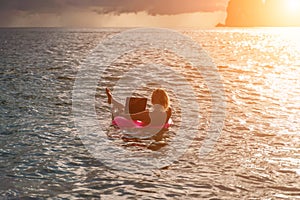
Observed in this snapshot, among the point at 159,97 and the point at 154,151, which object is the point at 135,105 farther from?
the point at 154,151

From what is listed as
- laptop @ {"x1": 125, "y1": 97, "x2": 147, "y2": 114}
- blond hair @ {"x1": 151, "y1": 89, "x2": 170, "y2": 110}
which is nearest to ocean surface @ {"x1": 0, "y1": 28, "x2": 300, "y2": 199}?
laptop @ {"x1": 125, "y1": 97, "x2": 147, "y2": 114}

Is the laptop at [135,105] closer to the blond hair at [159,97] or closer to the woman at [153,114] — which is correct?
the woman at [153,114]

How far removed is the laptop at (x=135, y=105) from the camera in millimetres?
18656

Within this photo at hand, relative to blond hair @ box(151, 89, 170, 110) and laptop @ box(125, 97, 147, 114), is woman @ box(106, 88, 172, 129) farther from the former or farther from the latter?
laptop @ box(125, 97, 147, 114)

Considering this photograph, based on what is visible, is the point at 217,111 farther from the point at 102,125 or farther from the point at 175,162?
the point at 175,162

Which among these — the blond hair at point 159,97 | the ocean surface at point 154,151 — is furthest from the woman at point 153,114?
the ocean surface at point 154,151

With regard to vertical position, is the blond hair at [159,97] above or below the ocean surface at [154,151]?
above

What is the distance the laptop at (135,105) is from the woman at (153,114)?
26 cm

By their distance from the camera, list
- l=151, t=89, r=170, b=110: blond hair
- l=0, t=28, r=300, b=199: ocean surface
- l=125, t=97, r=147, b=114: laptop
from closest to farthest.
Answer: l=0, t=28, r=300, b=199: ocean surface
l=151, t=89, r=170, b=110: blond hair
l=125, t=97, r=147, b=114: laptop

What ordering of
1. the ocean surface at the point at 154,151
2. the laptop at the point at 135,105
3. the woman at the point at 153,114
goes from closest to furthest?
the ocean surface at the point at 154,151
the woman at the point at 153,114
the laptop at the point at 135,105

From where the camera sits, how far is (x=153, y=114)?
59.5 feet

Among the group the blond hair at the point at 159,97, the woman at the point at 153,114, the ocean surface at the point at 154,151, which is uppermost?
the blond hair at the point at 159,97

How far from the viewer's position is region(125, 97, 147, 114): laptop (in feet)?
61.2

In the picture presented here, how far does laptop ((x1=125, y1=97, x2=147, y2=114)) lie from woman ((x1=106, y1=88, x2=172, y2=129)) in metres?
0.26
